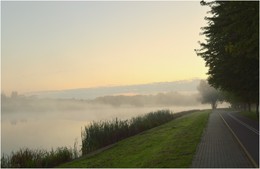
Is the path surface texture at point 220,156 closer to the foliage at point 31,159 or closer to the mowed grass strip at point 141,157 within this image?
the mowed grass strip at point 141,157

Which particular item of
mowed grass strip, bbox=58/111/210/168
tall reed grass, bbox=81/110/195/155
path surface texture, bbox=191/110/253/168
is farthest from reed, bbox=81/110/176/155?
path surface texture, bbox=191/110/253/168

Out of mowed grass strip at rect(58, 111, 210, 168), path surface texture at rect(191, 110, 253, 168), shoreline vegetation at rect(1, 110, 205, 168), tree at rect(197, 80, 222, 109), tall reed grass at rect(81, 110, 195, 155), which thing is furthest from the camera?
tree at rect(197, 80, 222, 109)

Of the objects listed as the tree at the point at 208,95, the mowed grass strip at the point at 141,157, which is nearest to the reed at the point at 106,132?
the mowed grass strip at the point at 141,157

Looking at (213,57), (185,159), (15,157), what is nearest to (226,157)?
(185,159)

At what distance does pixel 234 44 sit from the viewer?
21578 millimetres

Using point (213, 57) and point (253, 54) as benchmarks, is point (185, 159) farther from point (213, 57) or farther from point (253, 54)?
point (213, 57)

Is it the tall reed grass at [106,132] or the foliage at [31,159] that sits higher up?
the tall reed grass at [106,132]

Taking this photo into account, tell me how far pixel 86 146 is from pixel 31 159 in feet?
17.5

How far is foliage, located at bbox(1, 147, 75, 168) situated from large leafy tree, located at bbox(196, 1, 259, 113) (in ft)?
38.0

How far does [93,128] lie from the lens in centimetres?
2541

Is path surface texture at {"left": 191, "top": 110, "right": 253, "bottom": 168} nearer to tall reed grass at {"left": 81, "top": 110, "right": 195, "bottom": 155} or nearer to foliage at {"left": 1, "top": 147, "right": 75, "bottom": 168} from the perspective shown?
tall reed grass at {"left": 81, "top": 110, "right": 195, "bottom": 155}

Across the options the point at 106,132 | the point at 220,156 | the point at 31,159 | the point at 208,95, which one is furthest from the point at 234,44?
the point at 208,95

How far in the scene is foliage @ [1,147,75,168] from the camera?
1952 centimetres

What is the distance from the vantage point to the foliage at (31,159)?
768 inches
